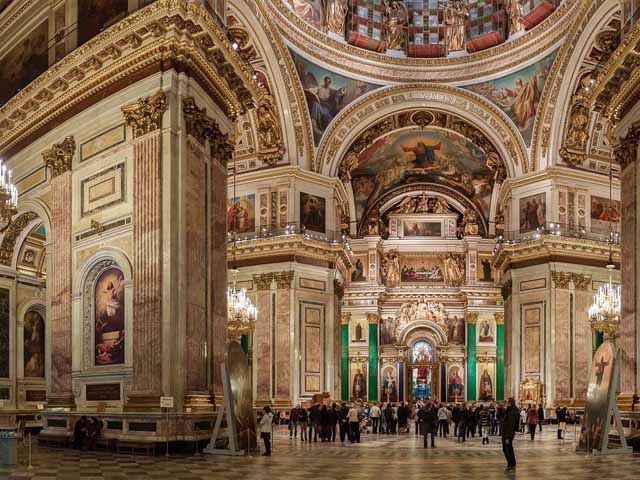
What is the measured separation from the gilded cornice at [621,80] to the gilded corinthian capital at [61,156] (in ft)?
37.7

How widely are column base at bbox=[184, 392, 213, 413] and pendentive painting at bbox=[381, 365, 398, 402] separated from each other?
29.2 meters

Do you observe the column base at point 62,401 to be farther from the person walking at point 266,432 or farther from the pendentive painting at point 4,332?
the pendentive painting at point 4,332

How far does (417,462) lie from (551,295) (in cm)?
1631

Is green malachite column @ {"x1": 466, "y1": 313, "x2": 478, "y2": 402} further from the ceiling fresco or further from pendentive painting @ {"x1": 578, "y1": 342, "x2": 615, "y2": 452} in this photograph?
pendentive painting @ {"x1": 578, "y1": 342, "x2": 615, "y2": 452}

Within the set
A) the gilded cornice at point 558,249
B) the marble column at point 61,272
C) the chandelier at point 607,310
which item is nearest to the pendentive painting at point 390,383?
the gilded cornice at point 558,249

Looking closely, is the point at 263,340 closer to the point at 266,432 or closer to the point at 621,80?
the point at 266,432

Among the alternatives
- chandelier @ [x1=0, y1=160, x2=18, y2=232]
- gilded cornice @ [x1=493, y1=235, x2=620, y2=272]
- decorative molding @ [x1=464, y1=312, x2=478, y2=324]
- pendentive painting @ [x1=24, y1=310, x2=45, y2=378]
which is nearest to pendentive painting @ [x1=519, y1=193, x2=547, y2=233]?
gilded cornice @ [x1=493, y1=235, x2=620, y2=272]

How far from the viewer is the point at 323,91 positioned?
31.3 m

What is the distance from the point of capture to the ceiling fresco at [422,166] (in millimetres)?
37375

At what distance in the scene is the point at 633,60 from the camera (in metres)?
16.5

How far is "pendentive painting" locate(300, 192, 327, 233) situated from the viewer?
1203 inches

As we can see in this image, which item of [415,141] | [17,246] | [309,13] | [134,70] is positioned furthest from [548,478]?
[415,141]

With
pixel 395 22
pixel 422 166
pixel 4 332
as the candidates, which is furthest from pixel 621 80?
pixel 422 166

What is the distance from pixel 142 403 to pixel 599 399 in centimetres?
852
